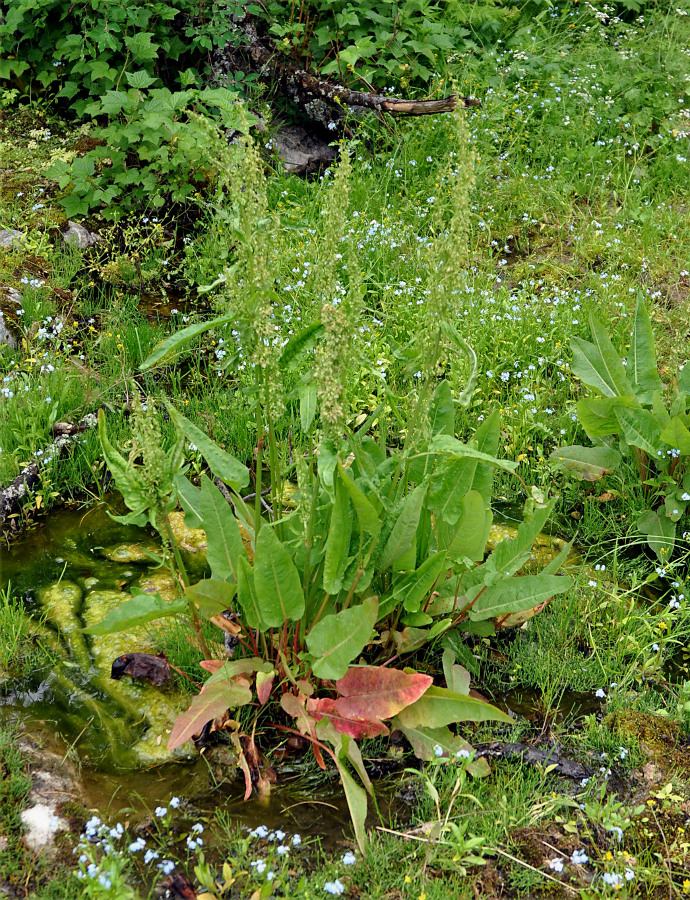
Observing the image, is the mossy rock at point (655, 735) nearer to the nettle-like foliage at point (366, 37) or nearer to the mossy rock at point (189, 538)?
the mossy rock at point (189, 538)

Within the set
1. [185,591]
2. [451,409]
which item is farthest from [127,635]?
[451,409]

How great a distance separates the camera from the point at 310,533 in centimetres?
267

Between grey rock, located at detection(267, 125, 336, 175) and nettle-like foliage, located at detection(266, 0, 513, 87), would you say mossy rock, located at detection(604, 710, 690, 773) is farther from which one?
nettle-like foliage, located at detection(266, 0, 513, 87)

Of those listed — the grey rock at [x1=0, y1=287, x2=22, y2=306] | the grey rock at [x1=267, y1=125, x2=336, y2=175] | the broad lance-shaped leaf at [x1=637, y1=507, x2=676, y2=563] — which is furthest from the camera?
the grey rock at [x1=267, y1=125, x2=336, y2=175]

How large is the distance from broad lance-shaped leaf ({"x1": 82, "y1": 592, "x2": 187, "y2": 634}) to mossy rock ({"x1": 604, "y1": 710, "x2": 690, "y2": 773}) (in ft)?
5.59

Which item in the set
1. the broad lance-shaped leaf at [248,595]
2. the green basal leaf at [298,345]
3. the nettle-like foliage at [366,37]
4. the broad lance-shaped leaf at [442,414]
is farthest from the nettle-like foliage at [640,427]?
the nettle-like foliage at [366,37]

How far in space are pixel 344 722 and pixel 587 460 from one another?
2.01m

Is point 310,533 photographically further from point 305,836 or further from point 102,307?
point 102,307

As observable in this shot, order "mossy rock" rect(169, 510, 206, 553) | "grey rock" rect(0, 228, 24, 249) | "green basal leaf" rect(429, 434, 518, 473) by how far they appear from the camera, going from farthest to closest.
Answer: "grey rock" rect(0, 228, 24, 249) → "mossy rock" rect(169, 510, 206, 553) → "green basal leaf" rect(429, 434, 518, 473)

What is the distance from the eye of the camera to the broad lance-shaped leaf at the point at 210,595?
8.50 ft

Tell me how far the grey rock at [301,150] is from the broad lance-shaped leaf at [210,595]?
15.4 feet

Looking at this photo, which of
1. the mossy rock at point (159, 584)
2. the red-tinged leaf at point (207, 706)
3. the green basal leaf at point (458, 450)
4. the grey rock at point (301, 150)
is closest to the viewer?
the green basal leaf at point (458, 450)

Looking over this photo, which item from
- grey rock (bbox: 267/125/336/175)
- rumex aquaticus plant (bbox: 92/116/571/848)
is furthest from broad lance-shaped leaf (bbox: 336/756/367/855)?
grey rock (bbox: 267/125/336/175)

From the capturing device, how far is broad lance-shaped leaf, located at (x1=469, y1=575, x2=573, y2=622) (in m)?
2.87
